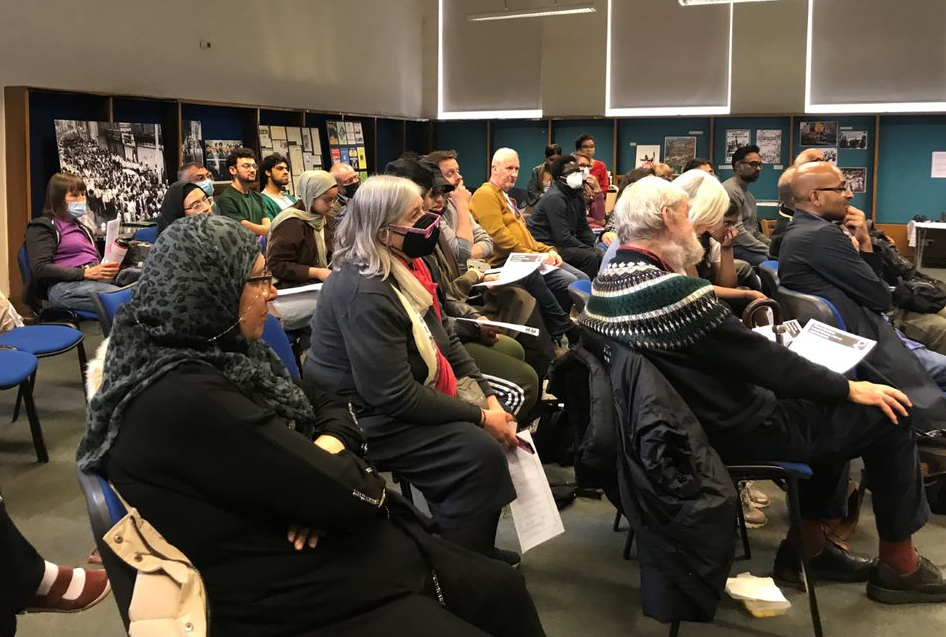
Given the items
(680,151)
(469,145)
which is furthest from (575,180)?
(469,145)

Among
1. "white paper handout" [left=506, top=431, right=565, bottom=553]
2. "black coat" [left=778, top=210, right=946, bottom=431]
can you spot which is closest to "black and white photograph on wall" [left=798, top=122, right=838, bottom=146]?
"black coat" [left=778, top=210, right=946, bottom=431]

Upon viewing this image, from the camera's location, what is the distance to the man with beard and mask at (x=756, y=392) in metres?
2.32

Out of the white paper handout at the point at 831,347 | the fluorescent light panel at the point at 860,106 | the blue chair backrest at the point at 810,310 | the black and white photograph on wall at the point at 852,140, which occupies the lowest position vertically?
the white paper handout at the point at 831,347

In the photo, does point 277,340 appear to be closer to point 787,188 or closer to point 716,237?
point 716,237

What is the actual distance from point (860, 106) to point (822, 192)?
8332mm

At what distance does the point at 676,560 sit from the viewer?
222 centimetres

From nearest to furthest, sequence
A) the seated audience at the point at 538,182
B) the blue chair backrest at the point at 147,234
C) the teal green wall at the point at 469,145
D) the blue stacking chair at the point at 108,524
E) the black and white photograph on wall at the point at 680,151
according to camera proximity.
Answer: the blue stacking chair at the point at 108,524
the blue chair backrest at the point at 147,234
the seated audience at the point at 538,182
the black and white photograph on wall at the point at 680,151
the teal green wall at the point at 469,145

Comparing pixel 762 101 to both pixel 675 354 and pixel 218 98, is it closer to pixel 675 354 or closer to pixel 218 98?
pixel 218 98

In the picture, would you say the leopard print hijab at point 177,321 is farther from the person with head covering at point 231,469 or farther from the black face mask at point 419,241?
the black face mask at point 419,241

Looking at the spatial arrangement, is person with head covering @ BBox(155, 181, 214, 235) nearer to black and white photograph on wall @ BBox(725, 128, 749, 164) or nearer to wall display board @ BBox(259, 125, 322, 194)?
wall display board @ BBox(259, 125, 322, 194)

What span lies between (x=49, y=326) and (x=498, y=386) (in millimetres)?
2547

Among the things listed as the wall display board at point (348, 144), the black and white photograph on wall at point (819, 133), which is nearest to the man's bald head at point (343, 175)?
the wall display board at point (348, 144)

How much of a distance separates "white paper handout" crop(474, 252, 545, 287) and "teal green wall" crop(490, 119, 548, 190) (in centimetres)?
788

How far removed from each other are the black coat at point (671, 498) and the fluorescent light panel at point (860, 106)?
9893mm
